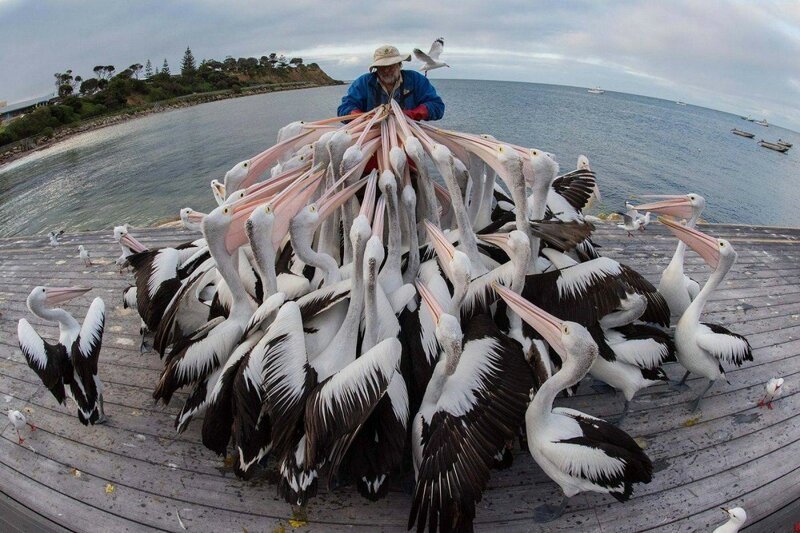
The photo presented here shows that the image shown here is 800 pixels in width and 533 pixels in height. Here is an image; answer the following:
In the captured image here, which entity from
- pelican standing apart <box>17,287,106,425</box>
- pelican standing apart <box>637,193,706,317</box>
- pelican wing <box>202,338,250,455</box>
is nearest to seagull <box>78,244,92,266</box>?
pelican standing apart <box>17,287,106,425</box>

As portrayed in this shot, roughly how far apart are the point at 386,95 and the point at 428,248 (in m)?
1.46

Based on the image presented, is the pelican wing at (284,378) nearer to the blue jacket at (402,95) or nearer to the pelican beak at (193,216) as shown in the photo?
the blue jacket at (402,95)

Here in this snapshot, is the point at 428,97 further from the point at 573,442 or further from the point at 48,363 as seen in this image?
the point at 48,363

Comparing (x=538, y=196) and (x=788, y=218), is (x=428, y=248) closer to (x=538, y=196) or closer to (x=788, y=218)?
(x=538, y=196)

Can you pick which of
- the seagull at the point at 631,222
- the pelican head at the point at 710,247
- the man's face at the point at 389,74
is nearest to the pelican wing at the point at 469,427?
the pelican head at the point at 710,247

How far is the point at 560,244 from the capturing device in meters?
2.50

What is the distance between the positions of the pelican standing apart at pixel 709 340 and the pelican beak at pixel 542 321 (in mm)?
1288

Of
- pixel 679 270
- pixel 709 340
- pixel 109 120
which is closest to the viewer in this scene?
pixel 709 340

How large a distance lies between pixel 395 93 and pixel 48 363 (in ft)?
9.88

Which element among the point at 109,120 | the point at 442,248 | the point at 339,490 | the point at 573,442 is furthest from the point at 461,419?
the point at 109,120

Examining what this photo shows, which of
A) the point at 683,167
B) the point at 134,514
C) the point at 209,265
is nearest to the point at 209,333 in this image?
the point at 209,265

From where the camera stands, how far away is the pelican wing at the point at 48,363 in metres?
2.48

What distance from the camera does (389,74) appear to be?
11.3ft

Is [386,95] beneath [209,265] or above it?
above
